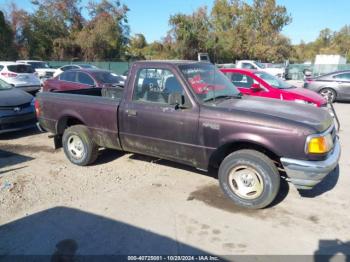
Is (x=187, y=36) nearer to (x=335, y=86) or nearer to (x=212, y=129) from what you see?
(x=335, y=86)

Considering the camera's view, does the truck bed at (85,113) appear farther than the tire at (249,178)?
Yes

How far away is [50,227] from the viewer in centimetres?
385

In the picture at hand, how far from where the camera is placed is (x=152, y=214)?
4141 millimetres

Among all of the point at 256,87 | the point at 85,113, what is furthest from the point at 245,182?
the point at 256,87

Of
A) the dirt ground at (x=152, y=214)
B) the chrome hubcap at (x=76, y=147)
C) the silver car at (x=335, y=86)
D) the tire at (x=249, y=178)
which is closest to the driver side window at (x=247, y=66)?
the silver car at (x=335, y=86)

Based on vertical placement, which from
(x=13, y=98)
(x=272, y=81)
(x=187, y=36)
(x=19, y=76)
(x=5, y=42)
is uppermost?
(x=187, y=36)

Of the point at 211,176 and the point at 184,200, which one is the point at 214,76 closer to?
the point at 211,176

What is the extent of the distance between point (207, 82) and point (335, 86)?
36.3 feet

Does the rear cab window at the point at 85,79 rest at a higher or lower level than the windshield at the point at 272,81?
lower

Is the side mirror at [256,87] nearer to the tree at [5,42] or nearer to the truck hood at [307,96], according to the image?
the truck hood at [307,96]

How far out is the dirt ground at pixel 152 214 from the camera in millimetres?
3479

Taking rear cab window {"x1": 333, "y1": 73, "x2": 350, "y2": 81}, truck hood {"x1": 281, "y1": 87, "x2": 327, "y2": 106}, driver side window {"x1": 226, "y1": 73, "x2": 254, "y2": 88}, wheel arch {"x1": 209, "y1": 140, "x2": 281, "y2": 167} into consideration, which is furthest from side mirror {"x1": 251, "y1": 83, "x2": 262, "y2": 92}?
rear cab window {"x1": 333, "y1": 73, "x2": 350, "y2": 81}

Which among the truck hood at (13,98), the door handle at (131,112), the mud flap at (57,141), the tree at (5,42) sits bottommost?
the mud flap at (57,141)

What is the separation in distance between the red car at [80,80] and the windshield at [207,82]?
6006 mm
